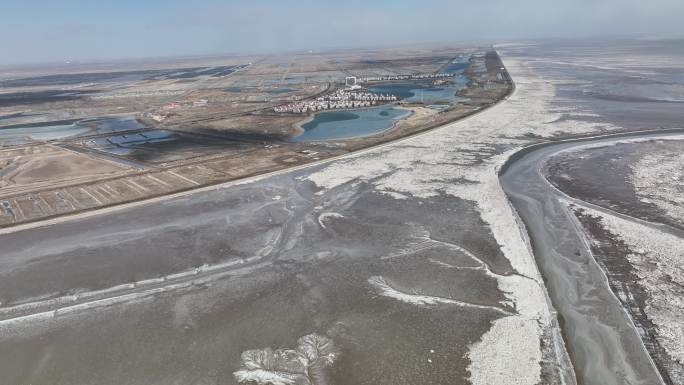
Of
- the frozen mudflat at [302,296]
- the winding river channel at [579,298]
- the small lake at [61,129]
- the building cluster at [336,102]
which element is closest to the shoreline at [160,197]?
the frozen mudflat at [302,296]

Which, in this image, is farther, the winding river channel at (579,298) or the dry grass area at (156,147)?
the dry grass area at (156,147)

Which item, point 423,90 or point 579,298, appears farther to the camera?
point 423,90

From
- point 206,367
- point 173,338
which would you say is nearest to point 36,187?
point 173,338

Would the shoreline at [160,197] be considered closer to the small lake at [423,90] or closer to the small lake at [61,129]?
the small lake at [423,90]

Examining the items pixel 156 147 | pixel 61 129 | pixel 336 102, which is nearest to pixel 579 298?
pixel 156 147

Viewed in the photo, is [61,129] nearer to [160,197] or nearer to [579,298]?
[160,197]

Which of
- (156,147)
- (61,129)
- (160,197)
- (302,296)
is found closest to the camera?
(302,296)

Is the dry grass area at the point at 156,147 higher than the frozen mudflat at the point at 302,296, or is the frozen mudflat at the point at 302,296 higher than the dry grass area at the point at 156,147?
the dry grass area at the point at 156,147
